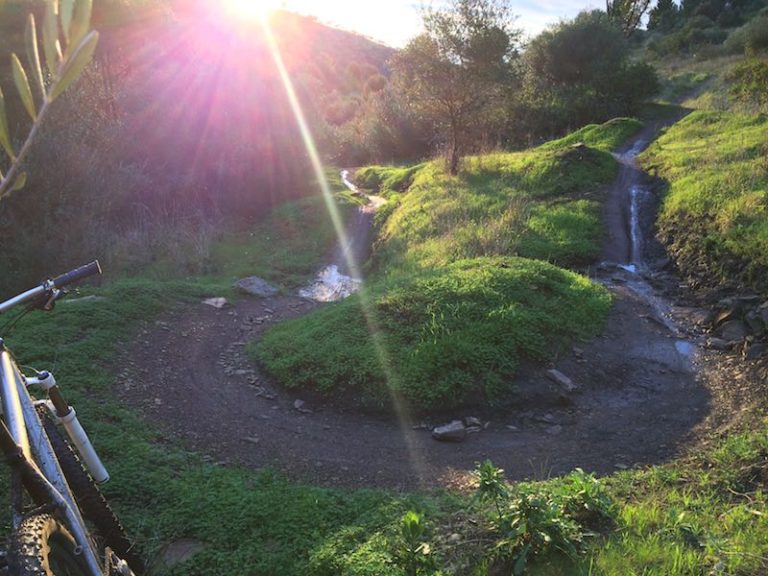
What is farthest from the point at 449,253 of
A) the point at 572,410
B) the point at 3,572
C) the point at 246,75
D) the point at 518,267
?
the point at 246,75

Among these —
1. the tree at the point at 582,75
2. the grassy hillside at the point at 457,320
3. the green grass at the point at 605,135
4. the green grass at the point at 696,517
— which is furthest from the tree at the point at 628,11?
the green grass at the point at 696,517

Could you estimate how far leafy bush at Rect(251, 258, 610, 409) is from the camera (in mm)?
6457

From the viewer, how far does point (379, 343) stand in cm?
707

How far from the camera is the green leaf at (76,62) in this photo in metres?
1.00

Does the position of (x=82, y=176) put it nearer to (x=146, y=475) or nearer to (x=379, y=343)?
(x=379, y=343)

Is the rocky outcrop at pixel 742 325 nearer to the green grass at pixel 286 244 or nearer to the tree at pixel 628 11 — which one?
the green grass at pixel 286 244

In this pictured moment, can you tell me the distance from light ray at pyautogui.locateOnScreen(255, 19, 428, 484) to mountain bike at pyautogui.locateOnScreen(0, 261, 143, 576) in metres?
2.78

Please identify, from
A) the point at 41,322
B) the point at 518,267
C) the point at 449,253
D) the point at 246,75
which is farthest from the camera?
the point at 246,75

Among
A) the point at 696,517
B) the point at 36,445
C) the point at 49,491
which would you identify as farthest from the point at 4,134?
the point at 696,517

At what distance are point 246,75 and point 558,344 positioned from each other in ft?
67.7

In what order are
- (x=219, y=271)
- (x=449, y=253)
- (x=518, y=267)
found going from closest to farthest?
1. (x=518, y=267)
2. (x=449, y=253)
3. (x=219, y=271)

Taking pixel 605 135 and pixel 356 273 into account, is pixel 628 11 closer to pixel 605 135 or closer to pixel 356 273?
pixel 605 135

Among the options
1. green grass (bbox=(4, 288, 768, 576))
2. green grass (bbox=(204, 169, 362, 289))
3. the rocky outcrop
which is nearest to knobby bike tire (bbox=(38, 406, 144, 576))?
green grass (bbox=(4, 288, 768, 576))

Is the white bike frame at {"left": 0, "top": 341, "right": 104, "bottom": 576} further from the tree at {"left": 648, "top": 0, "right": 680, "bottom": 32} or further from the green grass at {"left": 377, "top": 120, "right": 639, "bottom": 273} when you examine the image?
the tree at {"left": 648, "top": 0, "right": 680, "bottom": 32}
